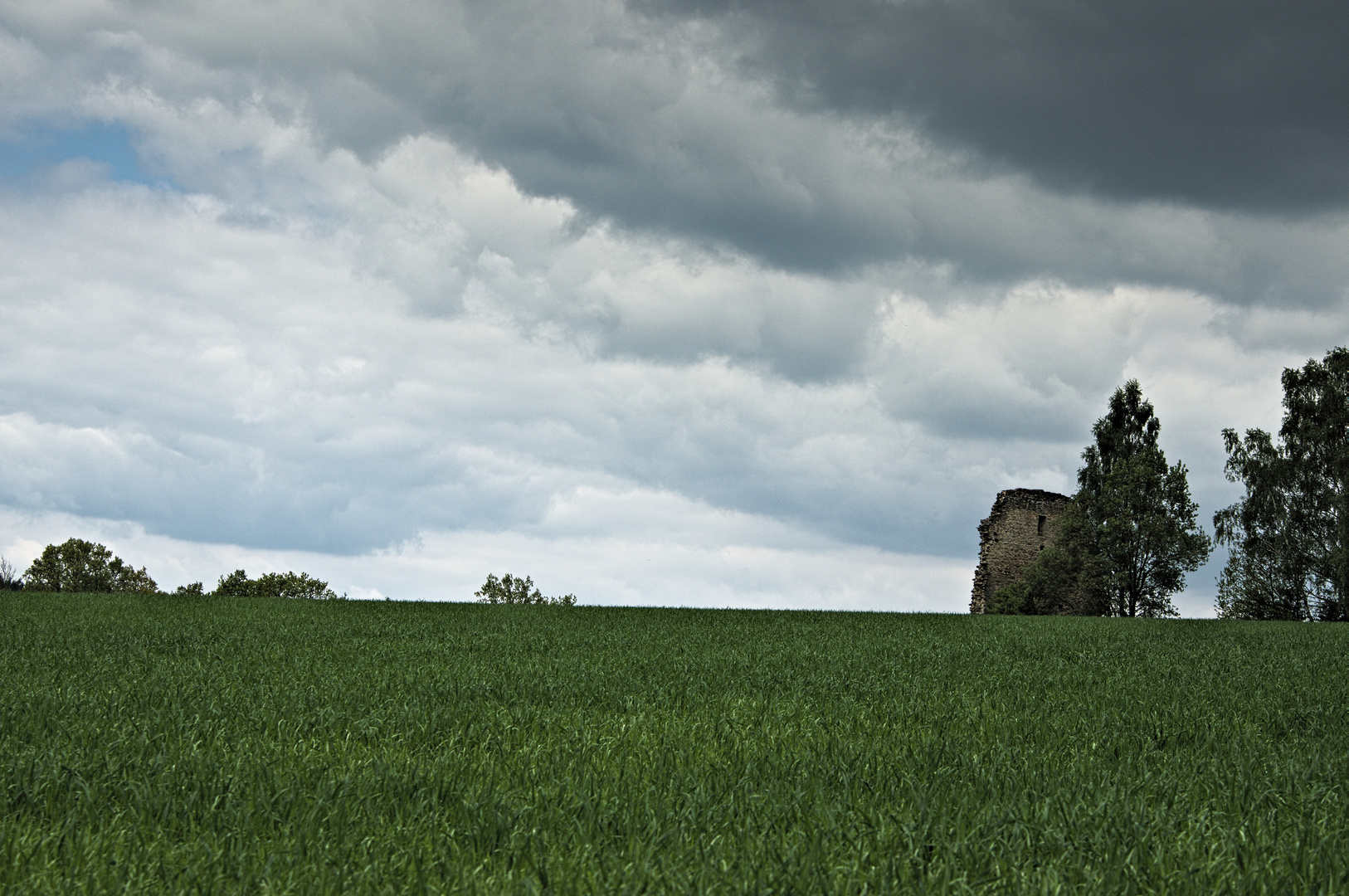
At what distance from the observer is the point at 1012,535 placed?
123 feet

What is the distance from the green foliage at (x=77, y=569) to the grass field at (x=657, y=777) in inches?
1422

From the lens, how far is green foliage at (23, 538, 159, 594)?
129 feet

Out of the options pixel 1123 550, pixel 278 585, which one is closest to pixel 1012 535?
pixel 1123 550

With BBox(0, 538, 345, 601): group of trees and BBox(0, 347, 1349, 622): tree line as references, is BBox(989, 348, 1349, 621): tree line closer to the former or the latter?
BBox(0, 347, 1349, 622): tree line

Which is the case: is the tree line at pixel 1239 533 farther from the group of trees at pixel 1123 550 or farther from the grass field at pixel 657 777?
the grass field at pixel 657 777

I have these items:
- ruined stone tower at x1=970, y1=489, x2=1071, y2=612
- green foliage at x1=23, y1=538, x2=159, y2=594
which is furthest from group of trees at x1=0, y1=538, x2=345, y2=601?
ruined stone tower at x1=970, y1=489, x2=1071, y2=612

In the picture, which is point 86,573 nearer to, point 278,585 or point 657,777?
point 278,585

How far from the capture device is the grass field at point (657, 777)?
3207 mm

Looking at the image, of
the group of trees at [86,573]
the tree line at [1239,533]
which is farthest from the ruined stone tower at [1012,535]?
the group of trees at [86,573]

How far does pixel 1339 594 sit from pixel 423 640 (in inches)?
1319

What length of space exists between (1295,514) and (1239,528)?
6.01 feet

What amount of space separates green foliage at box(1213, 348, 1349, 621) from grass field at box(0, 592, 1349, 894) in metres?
28.1

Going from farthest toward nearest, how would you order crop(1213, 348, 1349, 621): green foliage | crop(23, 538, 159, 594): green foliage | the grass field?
1. crop(23, 538, 159, 594): green foliage
2. crop(1213, 348, 1349, 621): green foliage
3. the grass field

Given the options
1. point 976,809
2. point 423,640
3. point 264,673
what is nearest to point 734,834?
point 976,809
